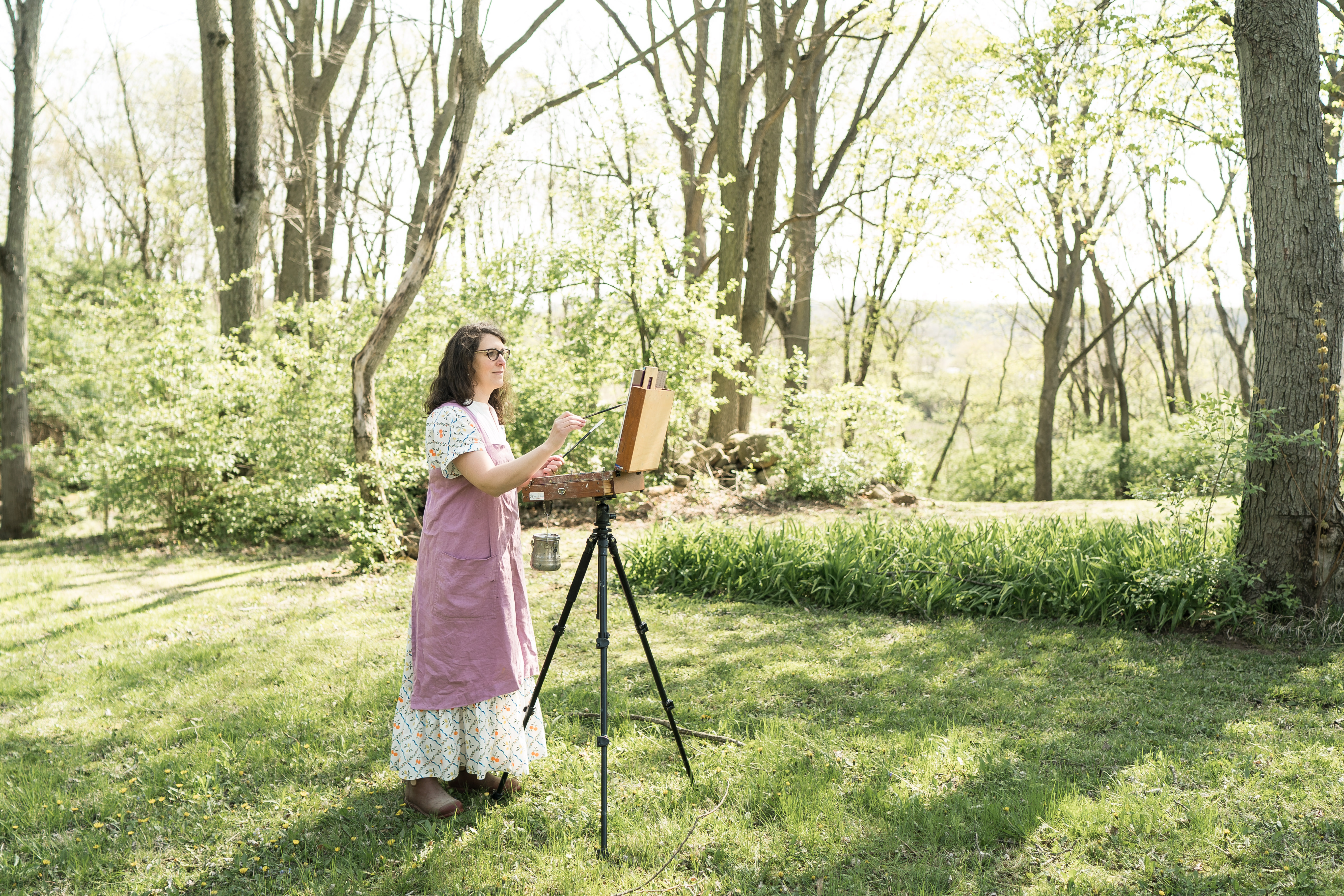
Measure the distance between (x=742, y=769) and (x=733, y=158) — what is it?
10.3 m

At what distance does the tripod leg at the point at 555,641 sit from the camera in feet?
10.9

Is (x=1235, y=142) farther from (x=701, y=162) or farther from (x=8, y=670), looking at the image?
(x=8, y=670)

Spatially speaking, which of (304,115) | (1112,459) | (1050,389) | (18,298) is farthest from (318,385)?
(1112,459)

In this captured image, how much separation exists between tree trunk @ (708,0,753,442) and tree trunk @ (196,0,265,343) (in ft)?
19.9

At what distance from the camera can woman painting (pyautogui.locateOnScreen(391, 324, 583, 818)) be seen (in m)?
3.32

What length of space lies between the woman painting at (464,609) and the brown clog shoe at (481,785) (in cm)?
11

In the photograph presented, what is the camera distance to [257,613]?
22.5ft

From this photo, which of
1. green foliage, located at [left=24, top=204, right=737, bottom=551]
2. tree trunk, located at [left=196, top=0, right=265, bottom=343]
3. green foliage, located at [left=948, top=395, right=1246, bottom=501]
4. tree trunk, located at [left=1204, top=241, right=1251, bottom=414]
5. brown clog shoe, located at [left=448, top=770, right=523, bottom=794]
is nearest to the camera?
brown clog shoe, located at [left=448, top=770, right=523, bottom=794]

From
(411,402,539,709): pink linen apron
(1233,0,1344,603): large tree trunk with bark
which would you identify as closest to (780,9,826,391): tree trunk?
(1233,0,1344,603): large tree trunk with bark

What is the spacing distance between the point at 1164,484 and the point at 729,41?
30.8 ft

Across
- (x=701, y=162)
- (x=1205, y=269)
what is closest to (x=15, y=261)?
(x=701, y=162)

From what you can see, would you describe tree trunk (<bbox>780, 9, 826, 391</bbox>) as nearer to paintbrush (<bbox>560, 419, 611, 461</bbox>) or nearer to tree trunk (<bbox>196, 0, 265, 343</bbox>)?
tree trunk (<bbox>196, 0, 265, 343</bbox>)

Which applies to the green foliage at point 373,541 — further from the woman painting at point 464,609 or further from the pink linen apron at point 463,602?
the pink linen apron at point 463,602

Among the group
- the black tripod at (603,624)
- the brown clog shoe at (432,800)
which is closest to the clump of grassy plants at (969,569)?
the black tripod at (603,624)
